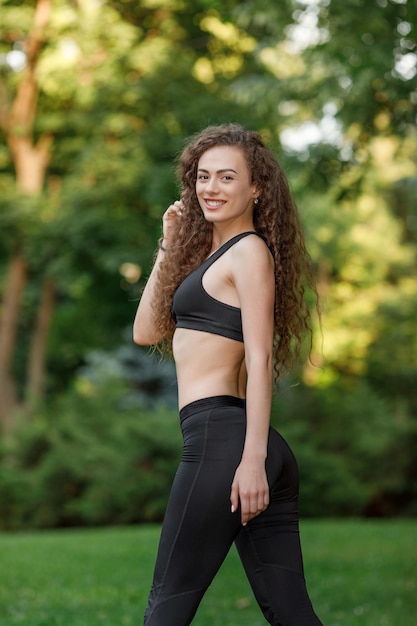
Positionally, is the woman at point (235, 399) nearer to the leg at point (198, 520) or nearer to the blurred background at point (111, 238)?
the leg at point (198, 520)

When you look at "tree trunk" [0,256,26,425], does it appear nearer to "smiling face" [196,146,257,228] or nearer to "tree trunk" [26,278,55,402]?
"tree trunk" [26,278,55,402]

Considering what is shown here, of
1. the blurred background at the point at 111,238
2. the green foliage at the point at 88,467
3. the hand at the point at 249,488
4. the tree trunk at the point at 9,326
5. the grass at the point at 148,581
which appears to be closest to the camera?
the hand at the point at 249,488

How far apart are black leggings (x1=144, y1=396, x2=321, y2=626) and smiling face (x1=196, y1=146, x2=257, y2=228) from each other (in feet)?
1.96

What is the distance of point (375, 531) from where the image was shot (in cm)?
1441

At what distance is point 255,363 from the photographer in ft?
10.6

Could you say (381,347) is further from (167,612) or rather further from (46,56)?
(167,612)

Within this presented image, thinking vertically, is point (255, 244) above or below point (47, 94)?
below

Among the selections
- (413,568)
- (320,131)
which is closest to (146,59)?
(320,131)

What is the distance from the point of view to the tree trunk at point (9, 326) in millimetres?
23109

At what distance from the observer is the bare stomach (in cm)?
332

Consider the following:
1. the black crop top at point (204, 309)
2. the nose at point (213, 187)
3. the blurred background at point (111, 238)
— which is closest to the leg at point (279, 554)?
the black crop top at point (204, 309)

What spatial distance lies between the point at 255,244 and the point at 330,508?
17095mm

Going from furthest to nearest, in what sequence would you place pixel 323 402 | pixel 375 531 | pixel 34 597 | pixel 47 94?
pixel 47 94
pixel 323 402
pixel 375 531
pixel 34 597

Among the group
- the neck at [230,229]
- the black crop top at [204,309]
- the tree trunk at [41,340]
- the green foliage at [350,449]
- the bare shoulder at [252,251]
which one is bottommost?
the green foliage at [350,449]
